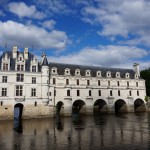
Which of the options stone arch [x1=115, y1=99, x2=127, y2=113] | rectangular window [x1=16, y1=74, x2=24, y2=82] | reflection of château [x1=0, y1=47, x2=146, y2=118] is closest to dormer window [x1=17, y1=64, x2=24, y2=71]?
reflection of château [x1=0, y1=47, x2=146, y2=118]

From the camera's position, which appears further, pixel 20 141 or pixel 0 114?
pixel 0 114

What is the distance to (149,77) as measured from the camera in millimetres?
74312

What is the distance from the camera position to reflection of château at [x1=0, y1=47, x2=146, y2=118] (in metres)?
45.2

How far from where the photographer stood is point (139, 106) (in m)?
66.9

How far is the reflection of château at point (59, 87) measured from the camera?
45219 mm

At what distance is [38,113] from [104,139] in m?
27.4

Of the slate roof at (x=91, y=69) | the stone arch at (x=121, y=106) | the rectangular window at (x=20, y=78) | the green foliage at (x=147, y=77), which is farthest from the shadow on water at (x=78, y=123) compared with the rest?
the green foliage at (x=147, y=77)

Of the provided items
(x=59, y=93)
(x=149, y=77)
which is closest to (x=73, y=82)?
(x=59, y=93)

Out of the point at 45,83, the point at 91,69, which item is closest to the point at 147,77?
the point at 91,69

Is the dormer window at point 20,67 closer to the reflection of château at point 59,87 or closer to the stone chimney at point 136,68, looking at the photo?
the reflection of château at point 59,87

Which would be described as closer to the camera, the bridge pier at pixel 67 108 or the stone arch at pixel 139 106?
the bridge pier at pixel 67 108

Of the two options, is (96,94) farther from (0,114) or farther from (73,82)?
(0,114)

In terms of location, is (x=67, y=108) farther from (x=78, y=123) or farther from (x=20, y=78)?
(x=78, y=123)

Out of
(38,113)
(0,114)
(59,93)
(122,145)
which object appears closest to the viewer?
(122,145)
